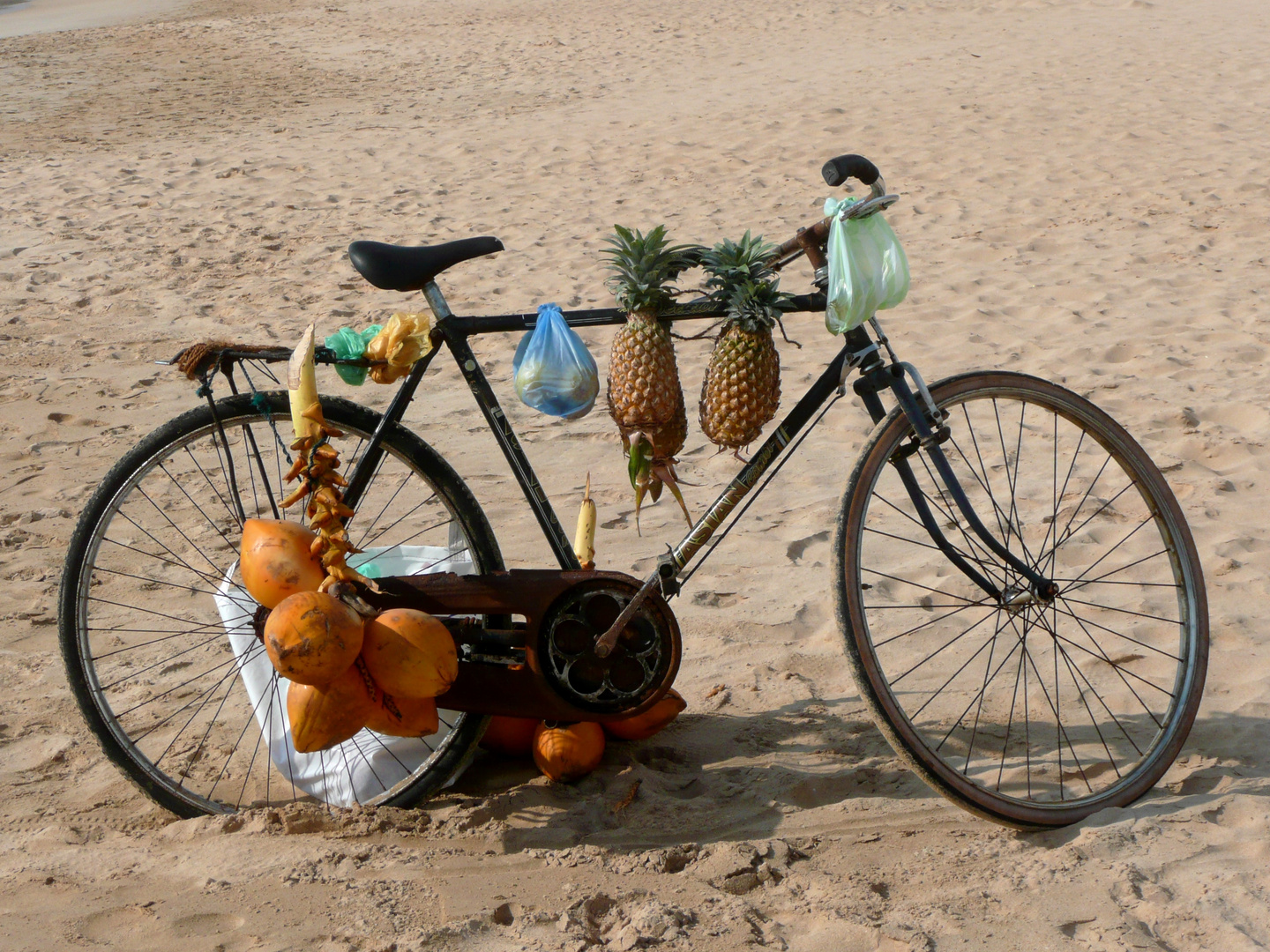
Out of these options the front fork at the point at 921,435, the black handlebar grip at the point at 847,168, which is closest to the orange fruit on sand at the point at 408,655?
the front fork at the point at 921,435

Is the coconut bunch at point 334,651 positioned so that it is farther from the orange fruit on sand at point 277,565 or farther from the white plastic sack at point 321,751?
the white plastic sack at point 321,751

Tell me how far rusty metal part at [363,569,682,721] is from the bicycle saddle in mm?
656

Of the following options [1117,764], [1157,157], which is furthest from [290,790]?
[1157,157]

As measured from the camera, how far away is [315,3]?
23672 millimetres

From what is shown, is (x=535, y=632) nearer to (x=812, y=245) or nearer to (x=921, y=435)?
(x=921, y=435)

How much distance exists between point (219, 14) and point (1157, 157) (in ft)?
67.2

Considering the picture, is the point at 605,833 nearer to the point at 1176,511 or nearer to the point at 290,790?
the point at 290,790

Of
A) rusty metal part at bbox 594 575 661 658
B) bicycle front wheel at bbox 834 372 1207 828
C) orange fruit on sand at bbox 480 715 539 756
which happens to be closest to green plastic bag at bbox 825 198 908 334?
bicycle front wheel at bbox 834 372 1207 828

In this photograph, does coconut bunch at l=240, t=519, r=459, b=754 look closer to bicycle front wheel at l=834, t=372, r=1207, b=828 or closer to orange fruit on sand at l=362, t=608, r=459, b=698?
orange fruit on sand at l=362, t=608, r=459, b=698

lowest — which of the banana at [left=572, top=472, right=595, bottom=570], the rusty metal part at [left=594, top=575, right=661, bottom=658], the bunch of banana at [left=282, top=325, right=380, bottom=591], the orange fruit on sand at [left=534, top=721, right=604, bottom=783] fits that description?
the orange fruit on sand at [left=534, top=721, right=604, bottom=783]

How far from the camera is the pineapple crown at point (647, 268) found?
231cm

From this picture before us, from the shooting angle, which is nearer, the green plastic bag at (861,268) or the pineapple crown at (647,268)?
the green plastic bag at (861,268)

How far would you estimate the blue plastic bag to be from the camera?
7.59ft

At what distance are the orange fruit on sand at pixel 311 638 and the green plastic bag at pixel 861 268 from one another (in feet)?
3.86
